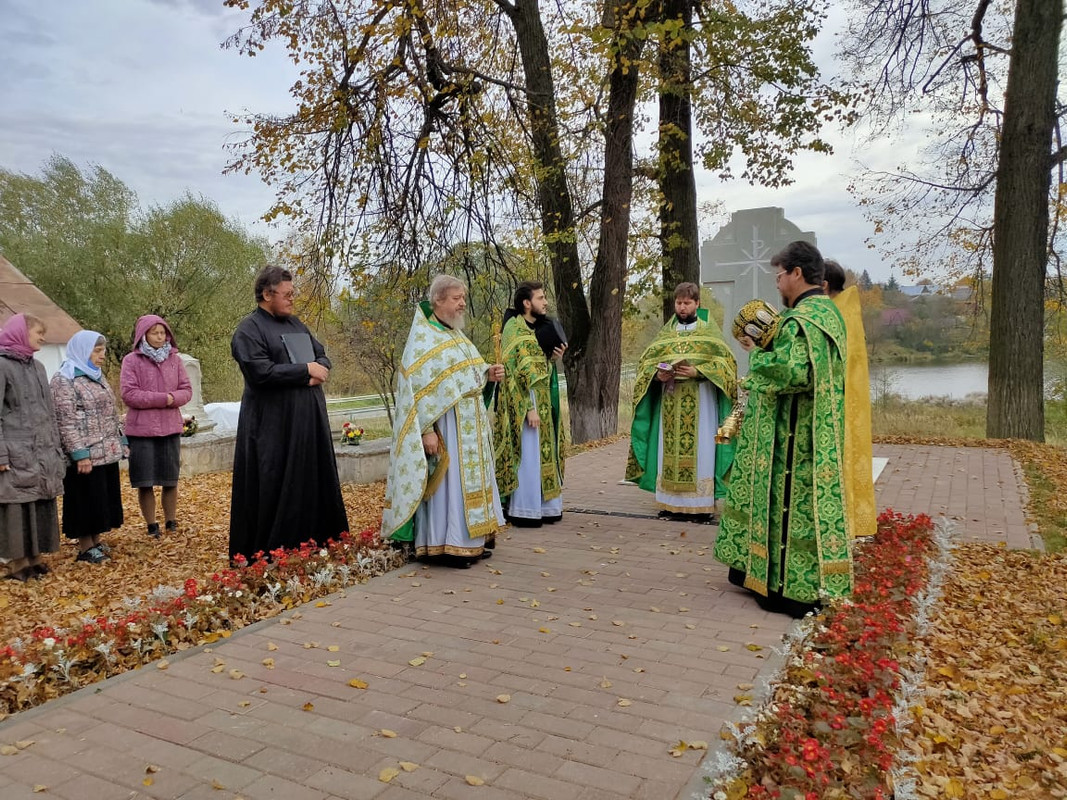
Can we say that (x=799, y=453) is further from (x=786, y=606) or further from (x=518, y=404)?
(x=518, y=404)

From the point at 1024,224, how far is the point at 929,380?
413 inches

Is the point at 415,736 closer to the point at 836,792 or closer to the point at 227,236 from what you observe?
the point at 836,792

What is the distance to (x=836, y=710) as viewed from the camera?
3.24 metres

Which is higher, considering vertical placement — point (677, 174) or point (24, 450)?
point (677, 174)

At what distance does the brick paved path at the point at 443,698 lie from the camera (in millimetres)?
2861

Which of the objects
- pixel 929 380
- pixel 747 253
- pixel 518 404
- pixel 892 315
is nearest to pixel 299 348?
pixel 518 404

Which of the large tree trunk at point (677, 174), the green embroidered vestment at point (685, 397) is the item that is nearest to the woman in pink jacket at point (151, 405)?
the green embroidered vestment at point (685, 397)

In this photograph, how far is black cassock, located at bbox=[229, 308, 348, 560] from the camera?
538cm

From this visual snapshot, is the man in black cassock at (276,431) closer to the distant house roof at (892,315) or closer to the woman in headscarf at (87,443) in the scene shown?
the woman in headscarf at (87,443)

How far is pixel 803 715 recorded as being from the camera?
324 cm

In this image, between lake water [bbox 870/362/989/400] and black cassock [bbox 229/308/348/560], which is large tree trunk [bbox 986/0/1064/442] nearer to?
lake water [bbox 870/362/989/400]

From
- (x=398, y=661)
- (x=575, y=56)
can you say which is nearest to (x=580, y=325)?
(x=575, y=56)

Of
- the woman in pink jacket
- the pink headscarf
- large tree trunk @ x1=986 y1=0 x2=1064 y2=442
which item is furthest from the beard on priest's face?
large tree trunk @ x1=986 y1=0 x2=1064 y2=442

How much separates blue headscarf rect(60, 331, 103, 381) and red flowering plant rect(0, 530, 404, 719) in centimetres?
241
